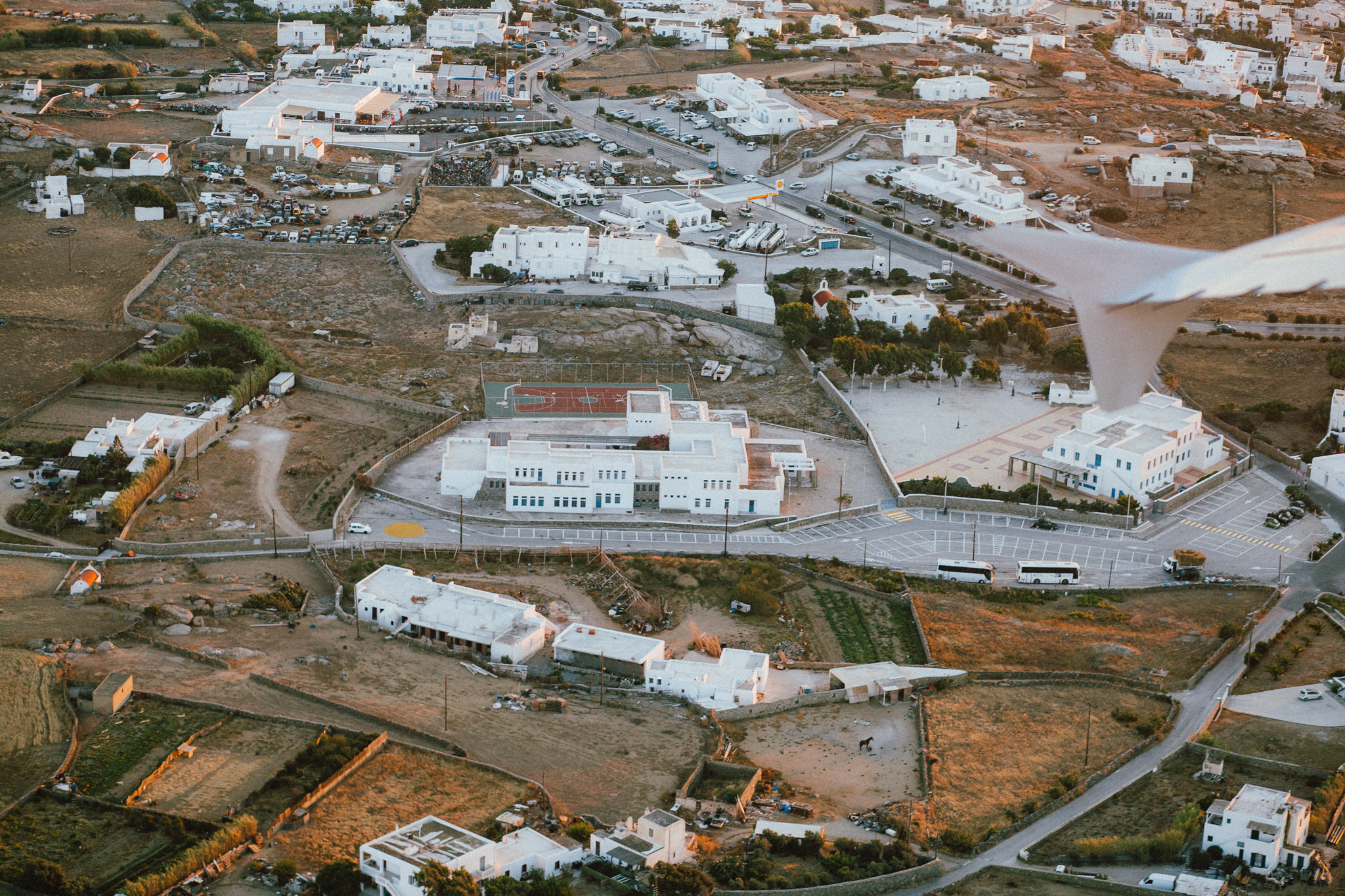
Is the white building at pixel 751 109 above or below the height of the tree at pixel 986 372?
above

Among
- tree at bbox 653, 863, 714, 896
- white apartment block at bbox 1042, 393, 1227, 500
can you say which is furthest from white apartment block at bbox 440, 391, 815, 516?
tree at bbox 653, 863, 714, 896

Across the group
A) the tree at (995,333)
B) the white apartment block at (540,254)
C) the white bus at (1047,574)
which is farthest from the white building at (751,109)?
the white bus at (1047,574)

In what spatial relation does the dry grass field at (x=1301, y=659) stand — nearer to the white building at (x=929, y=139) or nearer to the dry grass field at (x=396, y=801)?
the dry grass field at (x=396, y=801)

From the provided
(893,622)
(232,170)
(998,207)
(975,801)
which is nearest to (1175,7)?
(998,207)

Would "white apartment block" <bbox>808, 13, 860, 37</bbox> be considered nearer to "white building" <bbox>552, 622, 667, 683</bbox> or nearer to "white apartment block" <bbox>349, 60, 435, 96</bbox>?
"white apartment block" <bbox>349, 60, 435, 96</bbox>

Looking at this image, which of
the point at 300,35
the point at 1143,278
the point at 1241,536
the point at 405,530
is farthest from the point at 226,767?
the point at 300,35

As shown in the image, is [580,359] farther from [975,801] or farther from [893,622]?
[975,801]

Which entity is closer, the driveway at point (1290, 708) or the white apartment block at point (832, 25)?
the driveway at point (1290, 708)
